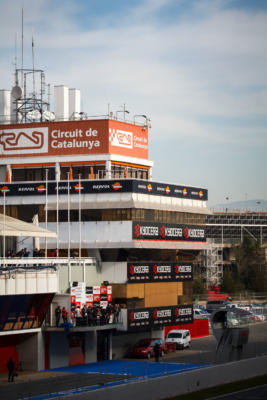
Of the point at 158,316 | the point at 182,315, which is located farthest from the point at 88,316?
the point at 182,315

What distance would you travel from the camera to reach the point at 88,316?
57.4 m

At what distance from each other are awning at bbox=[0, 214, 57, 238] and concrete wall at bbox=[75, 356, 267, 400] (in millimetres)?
15953

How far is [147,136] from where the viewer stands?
245ft

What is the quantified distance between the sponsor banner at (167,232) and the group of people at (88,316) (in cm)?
623

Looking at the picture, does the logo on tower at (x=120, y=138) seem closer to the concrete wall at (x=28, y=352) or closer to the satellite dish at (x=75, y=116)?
the satellite dish at (x=75, y=116)

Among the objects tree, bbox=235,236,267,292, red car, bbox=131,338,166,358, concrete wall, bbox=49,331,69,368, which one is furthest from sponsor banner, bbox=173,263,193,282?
tree, bbox=235,236,267,292

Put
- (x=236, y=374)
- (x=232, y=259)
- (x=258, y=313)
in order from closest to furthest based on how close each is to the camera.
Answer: (x=236, y=374) → (x=258, y=313) → (x=232, y=259)

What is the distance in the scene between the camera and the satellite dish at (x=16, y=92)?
74250 millimetres

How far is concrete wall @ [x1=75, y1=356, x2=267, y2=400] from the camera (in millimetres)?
39812

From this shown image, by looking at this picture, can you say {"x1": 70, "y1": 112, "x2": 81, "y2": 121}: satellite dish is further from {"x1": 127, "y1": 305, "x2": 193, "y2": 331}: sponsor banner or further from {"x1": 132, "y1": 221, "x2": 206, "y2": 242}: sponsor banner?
{"x1": 127, "y1": 305, "x2": 193, "y2": 331}: sponsor banner

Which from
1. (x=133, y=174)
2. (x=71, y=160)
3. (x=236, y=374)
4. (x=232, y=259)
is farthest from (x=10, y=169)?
(x=232, y=259)

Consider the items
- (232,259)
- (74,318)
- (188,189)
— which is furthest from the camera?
(232,259)

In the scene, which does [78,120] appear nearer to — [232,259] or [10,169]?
[10,169]

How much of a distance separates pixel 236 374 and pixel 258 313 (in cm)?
4087
